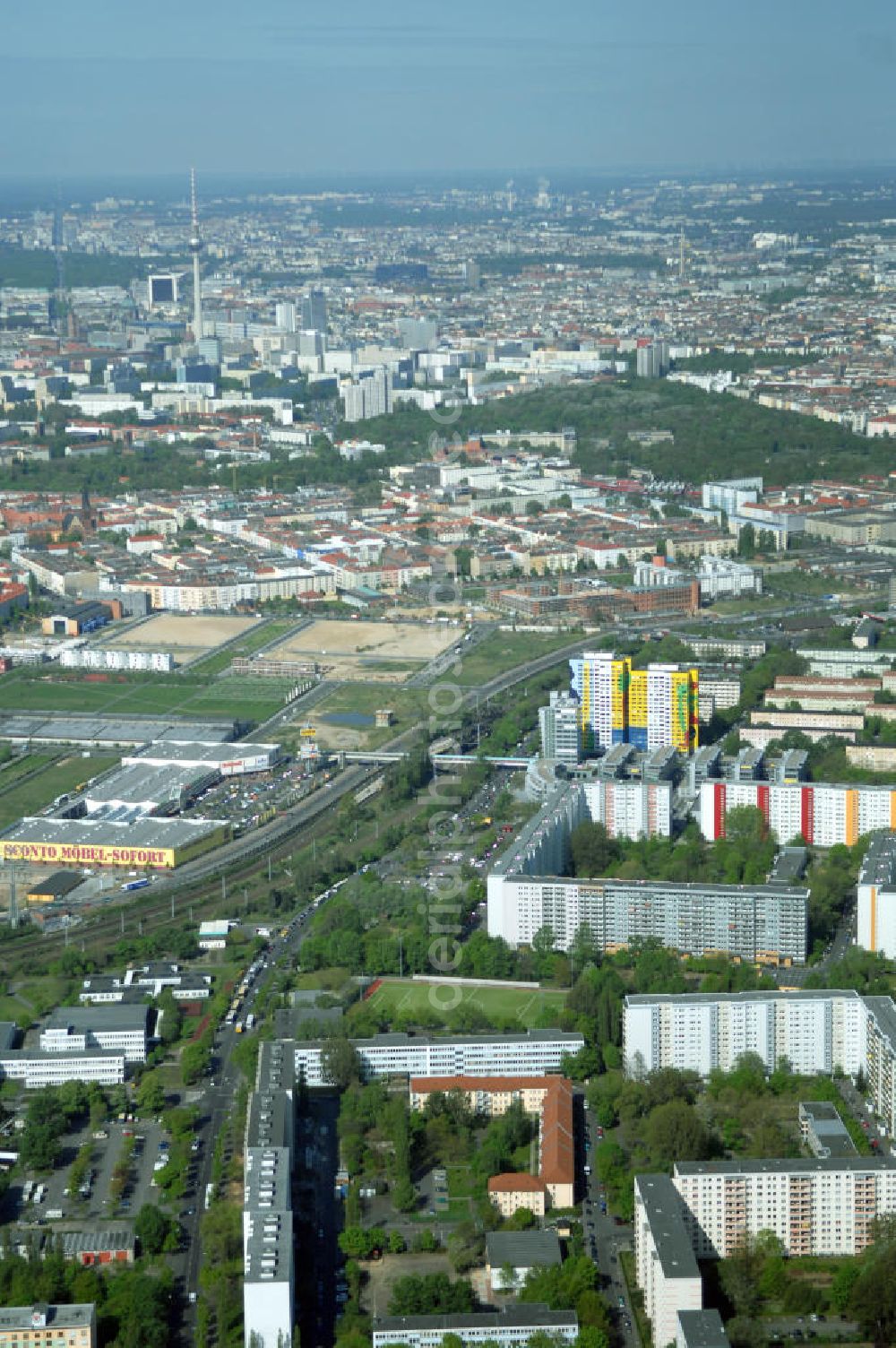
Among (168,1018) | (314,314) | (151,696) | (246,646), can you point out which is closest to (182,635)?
(246,646)

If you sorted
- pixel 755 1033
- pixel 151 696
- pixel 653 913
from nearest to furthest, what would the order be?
1. pixel 755 1033
2. pixel 653 913
3. pixel 151 696

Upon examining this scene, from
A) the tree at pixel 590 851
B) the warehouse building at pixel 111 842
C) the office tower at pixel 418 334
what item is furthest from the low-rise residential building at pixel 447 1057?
the office tower at pixel 418 334

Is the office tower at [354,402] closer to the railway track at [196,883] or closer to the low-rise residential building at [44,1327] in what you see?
the railway track at [196,883]

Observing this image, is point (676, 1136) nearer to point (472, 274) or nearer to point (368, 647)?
point (368, 647)

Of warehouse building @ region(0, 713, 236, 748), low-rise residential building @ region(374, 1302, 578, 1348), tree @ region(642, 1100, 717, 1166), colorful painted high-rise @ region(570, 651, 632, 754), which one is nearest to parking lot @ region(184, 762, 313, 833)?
warehouse building @ region(0, 713, 236, 748)

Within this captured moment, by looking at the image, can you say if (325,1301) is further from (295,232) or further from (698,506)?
(295,232)

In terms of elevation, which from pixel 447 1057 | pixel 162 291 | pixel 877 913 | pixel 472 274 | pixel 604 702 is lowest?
pixel 447 1057
